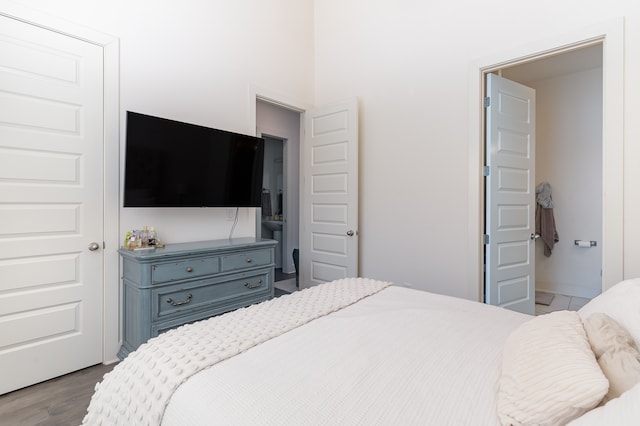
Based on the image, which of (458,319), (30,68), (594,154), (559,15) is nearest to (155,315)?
(30,68)

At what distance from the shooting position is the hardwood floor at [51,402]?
1.80m

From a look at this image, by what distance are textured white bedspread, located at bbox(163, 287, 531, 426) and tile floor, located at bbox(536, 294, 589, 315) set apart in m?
2.84

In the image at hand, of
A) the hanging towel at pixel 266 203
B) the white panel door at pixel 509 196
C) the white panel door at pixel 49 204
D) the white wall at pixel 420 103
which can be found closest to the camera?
the white panel door at pixel 49 204

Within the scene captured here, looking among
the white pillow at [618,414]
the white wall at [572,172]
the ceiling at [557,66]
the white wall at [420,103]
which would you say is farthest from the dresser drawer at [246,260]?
the white wall at [572,172]

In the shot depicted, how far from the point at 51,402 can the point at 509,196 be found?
371 centimetres

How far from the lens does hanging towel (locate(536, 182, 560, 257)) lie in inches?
173

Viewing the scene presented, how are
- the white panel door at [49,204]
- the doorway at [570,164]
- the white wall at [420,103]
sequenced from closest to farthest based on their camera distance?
the white panel door at [49,204], the white wall at [420,103], the doorway at [570,164]

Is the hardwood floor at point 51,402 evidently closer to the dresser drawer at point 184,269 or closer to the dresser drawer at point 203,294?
the dresser drawer at point 203,294

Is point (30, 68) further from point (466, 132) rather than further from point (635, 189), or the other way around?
point (635, 189)

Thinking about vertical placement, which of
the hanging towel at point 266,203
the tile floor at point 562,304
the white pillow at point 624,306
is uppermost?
the hanging towel at point 266,203

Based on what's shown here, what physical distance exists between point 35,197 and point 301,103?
2687 millimetres

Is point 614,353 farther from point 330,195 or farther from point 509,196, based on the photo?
point 330,195

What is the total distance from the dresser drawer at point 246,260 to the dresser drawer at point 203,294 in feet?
0.31

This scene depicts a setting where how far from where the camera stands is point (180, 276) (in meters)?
2.38
